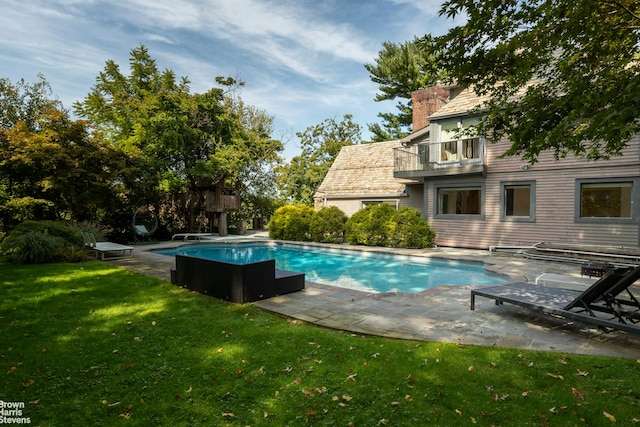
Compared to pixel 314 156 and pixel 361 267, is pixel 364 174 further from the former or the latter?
pixel 314 156

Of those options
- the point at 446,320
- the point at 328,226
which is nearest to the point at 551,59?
the point at 446,320

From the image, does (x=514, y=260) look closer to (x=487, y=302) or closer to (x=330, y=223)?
(x=487, y=302)

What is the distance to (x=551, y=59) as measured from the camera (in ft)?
15.0

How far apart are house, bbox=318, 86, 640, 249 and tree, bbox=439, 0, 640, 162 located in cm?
621

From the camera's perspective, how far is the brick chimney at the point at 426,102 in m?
18.2

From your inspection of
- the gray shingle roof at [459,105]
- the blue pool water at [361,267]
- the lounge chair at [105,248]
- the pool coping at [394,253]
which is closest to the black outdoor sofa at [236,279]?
the pool coping at [394,253]

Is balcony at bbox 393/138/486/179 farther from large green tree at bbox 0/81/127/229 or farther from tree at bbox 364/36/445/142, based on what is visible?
large green tree at bbox 0/81/127/229

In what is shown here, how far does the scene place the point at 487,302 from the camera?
6.07m

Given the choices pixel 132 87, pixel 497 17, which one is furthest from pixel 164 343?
pixel 132 87

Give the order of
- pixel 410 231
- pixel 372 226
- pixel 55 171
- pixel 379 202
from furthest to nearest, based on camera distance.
→ pixel 379 202 < pixel 372 226 < pixel 410 231 < pixel 55 171

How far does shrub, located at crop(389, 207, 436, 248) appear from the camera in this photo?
46.9 feet

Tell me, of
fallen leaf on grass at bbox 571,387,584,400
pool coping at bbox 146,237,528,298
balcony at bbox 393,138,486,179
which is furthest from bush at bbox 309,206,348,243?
fallen leaf on grass at bbox 571,387,584,400

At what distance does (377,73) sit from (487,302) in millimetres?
26456

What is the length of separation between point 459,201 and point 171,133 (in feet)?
46.9
